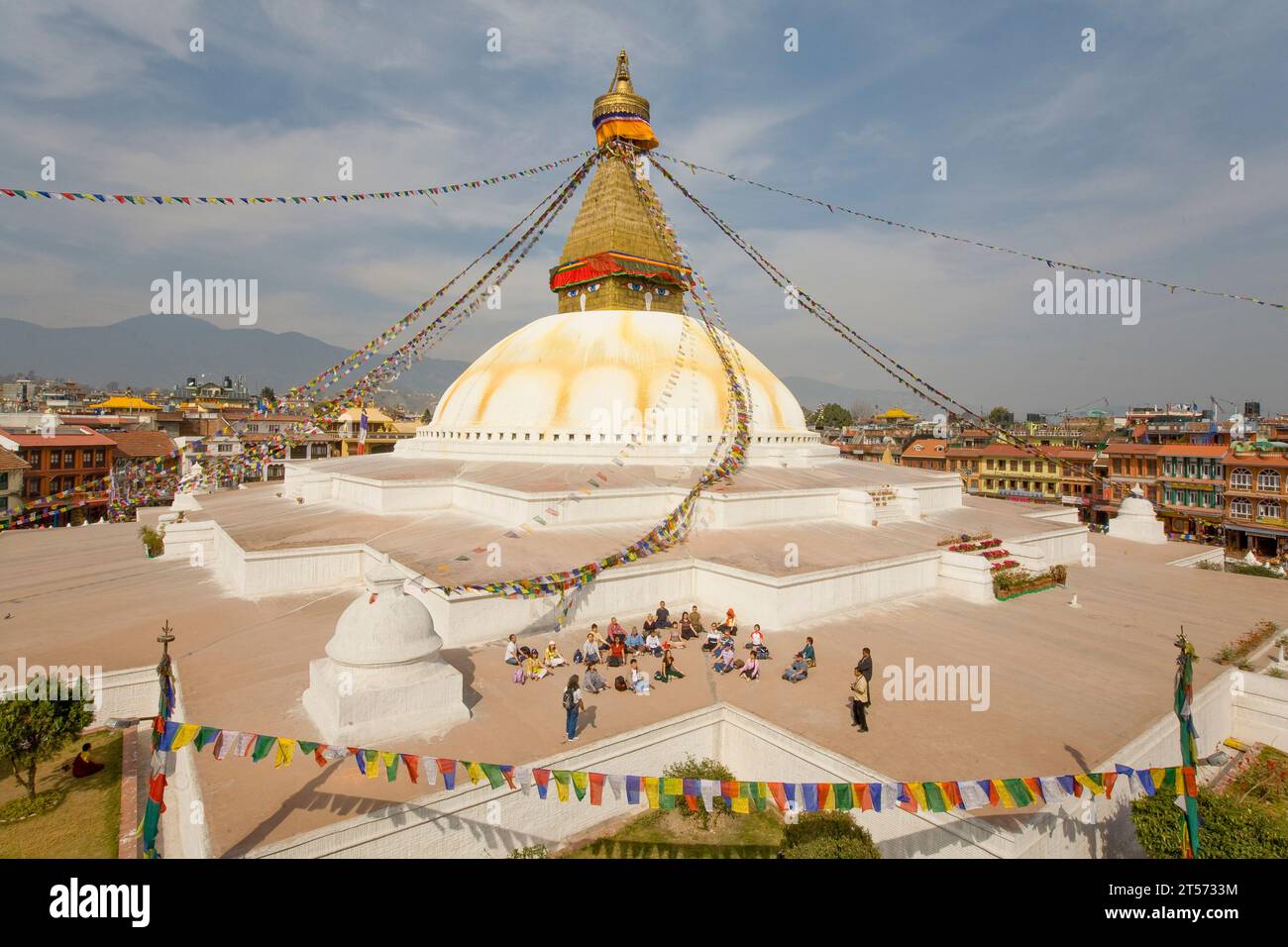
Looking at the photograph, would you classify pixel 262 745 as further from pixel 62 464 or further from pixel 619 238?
pixel 62 464

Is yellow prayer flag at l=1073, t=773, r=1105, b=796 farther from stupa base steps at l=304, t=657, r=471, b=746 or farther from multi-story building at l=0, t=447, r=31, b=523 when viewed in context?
multi-story building at l=0, t=447, r=31, b=523

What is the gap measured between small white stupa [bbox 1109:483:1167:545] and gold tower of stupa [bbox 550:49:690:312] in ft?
48.4

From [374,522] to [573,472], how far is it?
4.51 m

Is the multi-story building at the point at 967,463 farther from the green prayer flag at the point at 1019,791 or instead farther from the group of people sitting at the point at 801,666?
the green prayer flag at the point at 1019,791

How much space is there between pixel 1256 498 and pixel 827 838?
3241 centimetres

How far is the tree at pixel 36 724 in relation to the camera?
6382 millimetres

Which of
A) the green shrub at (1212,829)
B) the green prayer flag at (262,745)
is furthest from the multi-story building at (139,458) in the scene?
the green shrub at (1212,829)

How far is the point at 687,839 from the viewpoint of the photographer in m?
6.17

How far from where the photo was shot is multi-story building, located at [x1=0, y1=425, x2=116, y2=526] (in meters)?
27.6

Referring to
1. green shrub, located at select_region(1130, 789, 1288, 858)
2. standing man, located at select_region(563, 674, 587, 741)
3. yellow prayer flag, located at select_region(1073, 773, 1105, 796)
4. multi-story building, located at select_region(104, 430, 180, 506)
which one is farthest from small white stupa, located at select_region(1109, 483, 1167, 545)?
multi-story building, located at select_region(104, 430, 180, 506)

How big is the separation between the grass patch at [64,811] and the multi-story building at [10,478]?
25539 mm

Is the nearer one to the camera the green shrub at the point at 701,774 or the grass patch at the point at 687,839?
the grass patch at the point at 687,839

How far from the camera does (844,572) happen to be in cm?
1099
